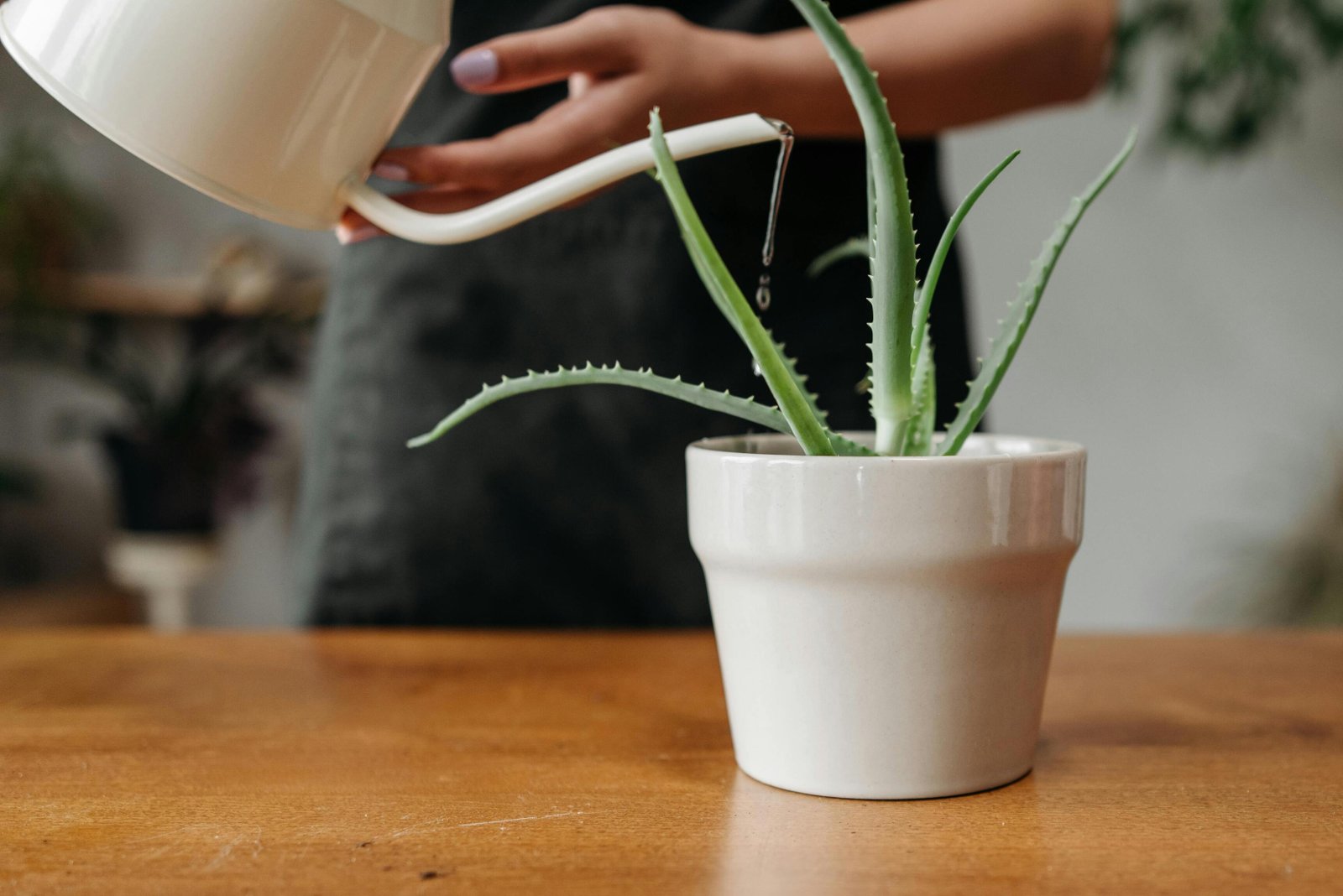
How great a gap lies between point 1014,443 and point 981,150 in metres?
1.65

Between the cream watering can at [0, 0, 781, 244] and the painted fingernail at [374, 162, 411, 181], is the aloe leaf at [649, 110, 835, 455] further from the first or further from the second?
the painted fingernail at [374, 162, 411, 181]

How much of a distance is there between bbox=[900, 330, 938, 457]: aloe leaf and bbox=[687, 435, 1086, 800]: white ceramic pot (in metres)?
0.04

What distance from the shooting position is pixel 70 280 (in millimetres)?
2066

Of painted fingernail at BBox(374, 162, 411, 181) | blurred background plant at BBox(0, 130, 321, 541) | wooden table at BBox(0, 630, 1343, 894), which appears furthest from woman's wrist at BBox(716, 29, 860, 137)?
blurred background plant at BBox(0, 130, 321, 541)

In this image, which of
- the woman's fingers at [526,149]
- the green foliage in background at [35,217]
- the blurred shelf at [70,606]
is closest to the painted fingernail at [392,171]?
the woman's fingers at [526,149]

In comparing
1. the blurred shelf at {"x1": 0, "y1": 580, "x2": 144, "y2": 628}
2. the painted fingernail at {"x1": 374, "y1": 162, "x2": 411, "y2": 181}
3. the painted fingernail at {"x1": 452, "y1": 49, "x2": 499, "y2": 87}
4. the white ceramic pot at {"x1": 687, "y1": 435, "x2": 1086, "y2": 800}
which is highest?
the painted fingernail at {"x1": 452, "y1": 49, "x2": 499, "y2": 87}

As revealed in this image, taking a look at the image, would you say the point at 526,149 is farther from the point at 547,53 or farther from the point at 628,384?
the point at 628,384

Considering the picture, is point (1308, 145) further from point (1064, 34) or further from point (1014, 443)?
point (1014, 443)

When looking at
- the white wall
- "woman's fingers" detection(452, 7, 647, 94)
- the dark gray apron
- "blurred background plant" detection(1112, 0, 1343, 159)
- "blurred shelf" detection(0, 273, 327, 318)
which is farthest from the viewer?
"blurred shelf" detection(0, 273, 327, 318)

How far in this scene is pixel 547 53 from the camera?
43 cm

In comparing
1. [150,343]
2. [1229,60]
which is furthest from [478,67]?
[150,343]

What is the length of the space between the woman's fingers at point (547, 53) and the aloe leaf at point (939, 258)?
161 mm

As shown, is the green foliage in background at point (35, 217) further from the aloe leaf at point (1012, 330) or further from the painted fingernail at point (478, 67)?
the aloe leaf at point (1012, 330)

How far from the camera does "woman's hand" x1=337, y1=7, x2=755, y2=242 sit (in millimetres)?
432
